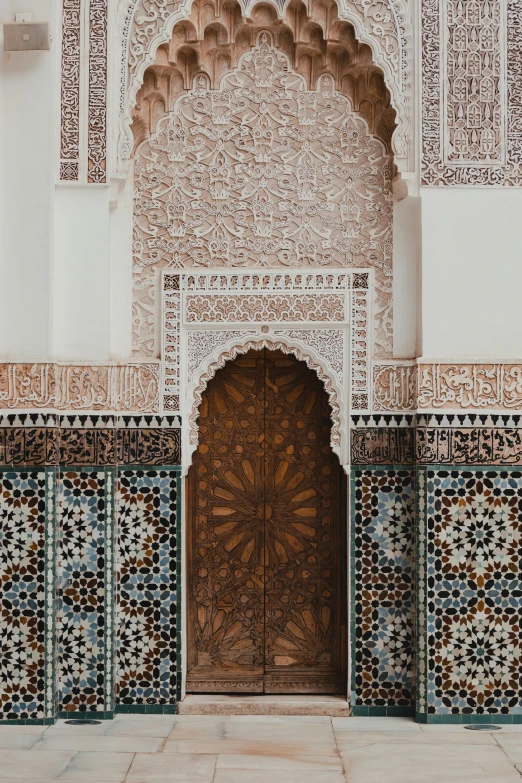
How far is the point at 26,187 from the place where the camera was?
3906mm

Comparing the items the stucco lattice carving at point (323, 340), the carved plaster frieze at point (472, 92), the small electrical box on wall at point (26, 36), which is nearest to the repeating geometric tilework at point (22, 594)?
the stucco lattice carving at point (323, 340)

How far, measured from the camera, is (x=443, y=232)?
13.0 feet

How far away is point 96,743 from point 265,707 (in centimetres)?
74

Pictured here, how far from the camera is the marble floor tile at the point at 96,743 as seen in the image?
3531 mm

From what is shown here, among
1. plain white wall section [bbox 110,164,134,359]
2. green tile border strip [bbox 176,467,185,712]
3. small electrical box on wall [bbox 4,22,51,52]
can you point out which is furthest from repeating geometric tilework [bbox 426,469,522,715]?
small electrical box on wall [bbox 4,22,51,52]

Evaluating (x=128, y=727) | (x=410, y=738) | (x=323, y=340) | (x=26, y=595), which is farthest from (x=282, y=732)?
(x=323, y=340)

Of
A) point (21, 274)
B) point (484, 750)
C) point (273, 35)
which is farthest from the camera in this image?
point (273, 35)

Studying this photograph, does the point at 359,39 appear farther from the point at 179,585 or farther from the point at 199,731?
the point at 199,731

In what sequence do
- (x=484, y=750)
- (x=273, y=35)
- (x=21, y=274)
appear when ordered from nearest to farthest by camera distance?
1. (x=484, y=750)
2. (x=21, y=274)
3. (x=273, y=35)

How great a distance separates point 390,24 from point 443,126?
47cm

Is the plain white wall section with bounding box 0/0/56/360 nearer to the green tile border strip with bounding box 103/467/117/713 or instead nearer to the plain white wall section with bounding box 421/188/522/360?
the green tile border strip with bounding box 103/467/117/713

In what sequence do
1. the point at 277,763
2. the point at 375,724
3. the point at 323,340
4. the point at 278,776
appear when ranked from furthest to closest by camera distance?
the point at 323,340 → the point at 375,724 → the point at 277,763 → the point at 278,776

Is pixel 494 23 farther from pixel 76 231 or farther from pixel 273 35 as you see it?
pixel 76 231

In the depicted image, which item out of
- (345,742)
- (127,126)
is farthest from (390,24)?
(345,742)
